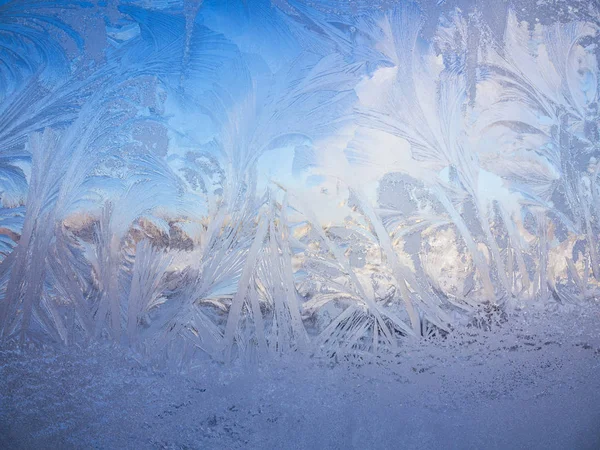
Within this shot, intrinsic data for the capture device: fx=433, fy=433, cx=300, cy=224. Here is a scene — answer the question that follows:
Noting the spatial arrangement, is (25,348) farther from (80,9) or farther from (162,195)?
(80,9)

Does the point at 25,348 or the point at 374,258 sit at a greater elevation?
the point at 374,258

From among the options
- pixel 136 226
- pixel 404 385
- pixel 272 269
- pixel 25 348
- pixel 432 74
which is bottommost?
pixel 404 385

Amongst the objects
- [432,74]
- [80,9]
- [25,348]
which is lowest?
[25,348]

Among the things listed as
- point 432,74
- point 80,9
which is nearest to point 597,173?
point 432,74

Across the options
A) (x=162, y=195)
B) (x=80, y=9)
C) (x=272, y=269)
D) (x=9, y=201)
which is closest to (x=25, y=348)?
(x=9, y=201)

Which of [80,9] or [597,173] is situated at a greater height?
[80,9]

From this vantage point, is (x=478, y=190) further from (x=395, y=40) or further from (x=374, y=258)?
(x=395, y=40)
